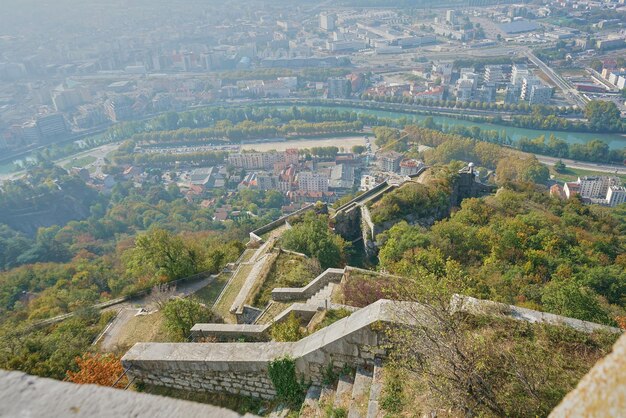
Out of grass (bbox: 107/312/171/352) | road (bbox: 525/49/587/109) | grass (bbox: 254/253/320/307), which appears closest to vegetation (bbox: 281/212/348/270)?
grass (bbox: 254/253/320/307)

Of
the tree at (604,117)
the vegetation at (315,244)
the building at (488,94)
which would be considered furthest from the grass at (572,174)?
the vegetation at (315,244)

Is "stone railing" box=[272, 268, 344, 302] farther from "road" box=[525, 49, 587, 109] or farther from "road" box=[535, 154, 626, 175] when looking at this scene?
"road" box=[525, 49, 587, 109]

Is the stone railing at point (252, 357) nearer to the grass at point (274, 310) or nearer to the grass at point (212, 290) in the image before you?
the grass at point (274, 310)

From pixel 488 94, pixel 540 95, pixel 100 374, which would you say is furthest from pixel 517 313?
pixel 488 94

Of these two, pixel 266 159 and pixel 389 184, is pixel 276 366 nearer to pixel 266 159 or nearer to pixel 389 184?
pixel 389 184

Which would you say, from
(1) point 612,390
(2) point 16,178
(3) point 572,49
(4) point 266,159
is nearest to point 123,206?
(4) point 266,159

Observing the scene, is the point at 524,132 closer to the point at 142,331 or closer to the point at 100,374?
the point at 142,331
